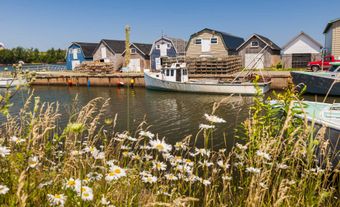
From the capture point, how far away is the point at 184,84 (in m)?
29.0

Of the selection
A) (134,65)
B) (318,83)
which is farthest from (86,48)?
(318,83)

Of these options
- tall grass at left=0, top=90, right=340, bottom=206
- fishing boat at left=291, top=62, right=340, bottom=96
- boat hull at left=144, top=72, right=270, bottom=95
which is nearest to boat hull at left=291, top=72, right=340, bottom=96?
fishing boat at left=291, top=62, right=340, bottom=96

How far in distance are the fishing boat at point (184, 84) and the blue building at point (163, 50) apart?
12.2 m

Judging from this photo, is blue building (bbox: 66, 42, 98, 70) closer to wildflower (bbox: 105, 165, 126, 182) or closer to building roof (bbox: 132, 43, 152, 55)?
building roof (bbox: 132, 43, 152, 55)

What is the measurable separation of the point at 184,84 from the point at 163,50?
52.9ft

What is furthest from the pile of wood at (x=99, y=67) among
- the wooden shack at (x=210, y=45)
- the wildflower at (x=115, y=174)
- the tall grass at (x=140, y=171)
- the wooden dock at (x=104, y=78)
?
the wildflower at (x=115, y=174)

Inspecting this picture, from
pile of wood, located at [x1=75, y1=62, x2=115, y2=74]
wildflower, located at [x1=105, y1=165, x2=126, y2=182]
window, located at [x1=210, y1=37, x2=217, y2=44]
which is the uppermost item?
window, located at [x1=210, y1=37, x2=217, y2=44]

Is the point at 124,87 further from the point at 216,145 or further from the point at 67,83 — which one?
the point at 216,145

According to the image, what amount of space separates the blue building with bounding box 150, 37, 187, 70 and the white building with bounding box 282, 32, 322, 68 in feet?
50.1

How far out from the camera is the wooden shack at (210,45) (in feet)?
133

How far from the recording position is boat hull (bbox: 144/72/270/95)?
26.4 meters

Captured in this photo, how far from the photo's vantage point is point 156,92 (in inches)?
1214

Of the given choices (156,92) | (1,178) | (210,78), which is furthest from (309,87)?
(1,178)

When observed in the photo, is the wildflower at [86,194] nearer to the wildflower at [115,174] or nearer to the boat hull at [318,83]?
the wildflower at [115,174]
